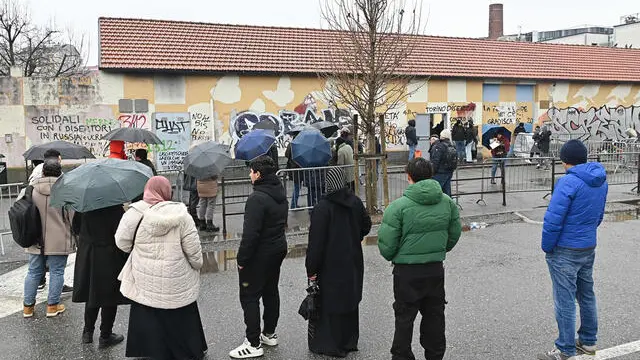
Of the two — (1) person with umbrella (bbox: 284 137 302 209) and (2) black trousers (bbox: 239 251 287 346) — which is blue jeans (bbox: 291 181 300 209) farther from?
(2) black trousers (bbox: 239 251 287 346)

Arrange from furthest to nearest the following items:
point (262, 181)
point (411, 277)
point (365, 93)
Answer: point (365, 93)
point (262, 181)
point (411, 277)

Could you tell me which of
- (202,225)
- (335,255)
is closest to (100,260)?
(335,255)

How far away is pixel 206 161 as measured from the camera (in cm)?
923

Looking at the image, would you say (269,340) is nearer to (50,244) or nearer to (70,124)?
(50,244)

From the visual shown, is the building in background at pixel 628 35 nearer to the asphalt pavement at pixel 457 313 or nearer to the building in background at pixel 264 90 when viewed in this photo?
the building in background at pixel 264 90

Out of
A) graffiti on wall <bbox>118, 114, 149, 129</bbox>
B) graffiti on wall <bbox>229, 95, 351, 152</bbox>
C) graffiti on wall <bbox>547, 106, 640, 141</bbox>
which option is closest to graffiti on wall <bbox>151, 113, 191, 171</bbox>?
graffiti on wall <bbox>118, 114, 149, 129</bbox>

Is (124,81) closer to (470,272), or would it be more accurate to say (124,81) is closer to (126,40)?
(126,40)

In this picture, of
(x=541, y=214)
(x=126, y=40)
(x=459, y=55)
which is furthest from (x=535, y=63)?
(x=126, y=40)

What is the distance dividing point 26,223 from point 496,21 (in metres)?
38.7

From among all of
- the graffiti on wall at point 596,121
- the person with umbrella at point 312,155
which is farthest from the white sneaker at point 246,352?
the graffiti on wall at point 596,121

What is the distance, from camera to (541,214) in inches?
466

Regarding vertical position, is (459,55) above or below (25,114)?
above

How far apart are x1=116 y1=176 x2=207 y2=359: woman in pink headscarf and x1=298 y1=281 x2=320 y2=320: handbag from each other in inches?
37.9

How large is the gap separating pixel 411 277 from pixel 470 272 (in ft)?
11.5
